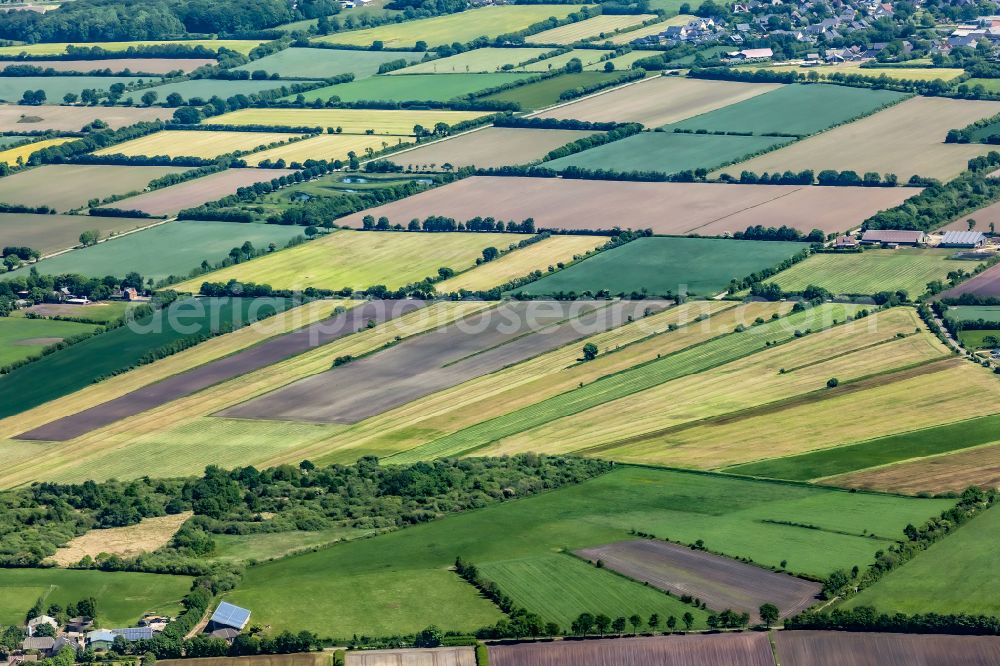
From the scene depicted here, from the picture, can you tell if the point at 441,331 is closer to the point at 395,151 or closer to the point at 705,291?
the point at 705,291

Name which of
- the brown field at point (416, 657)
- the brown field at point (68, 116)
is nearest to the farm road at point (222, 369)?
the brown field at point (416, 657)

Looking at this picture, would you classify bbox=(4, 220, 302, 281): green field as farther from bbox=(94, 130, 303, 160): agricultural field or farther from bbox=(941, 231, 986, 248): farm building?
bbox=(941, 231, 986, 248): farm building

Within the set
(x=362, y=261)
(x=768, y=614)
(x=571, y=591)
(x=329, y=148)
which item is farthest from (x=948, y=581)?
(x=329, y=148)

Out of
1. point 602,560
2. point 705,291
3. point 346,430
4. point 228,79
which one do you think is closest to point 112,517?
point 346,430

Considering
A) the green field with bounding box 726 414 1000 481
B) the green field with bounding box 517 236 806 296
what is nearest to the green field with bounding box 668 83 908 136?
the green field with bounding box 517 236 806 296

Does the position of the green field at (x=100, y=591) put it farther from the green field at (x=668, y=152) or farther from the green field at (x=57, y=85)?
the green field at (x=57, y=85)
